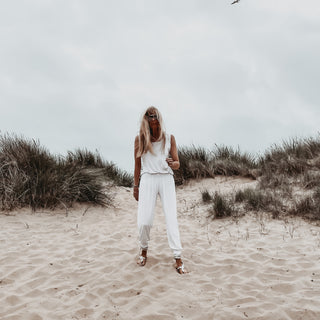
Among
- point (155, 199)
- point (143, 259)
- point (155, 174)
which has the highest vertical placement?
point (155, 174)

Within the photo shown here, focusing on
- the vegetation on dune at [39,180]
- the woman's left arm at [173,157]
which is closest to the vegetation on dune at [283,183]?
the vegetation on dune at [39,180]

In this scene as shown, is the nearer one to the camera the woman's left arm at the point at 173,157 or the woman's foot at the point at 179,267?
the woman's left arm at the point at 173,157

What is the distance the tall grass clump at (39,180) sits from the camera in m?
7.41

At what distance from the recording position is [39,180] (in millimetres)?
7559

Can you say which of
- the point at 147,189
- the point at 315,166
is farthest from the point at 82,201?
the point at 315,166

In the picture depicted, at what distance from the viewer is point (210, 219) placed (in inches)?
294

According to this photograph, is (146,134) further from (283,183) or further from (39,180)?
(283,183)

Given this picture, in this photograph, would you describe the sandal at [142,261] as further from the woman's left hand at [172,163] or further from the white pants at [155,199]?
the woman's left hand at [172,163]

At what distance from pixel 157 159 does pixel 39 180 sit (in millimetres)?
4234

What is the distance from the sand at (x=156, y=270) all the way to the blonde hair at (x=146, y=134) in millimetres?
1665

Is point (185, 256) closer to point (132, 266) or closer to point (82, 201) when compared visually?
point (132, 266)

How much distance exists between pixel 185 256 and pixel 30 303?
7.76 ft

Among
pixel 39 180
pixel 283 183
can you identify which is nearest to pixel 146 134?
pixel 39 180

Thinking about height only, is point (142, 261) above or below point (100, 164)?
below
